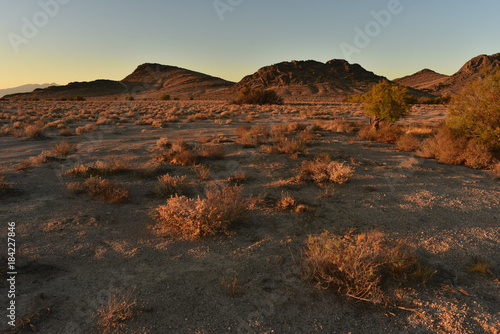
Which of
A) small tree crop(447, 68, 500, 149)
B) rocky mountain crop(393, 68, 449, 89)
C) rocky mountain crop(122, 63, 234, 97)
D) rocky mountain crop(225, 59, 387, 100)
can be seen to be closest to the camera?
small tree crop(447, 68, 500, 149)

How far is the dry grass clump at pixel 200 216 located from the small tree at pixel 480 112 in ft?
31.3

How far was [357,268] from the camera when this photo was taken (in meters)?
3.59

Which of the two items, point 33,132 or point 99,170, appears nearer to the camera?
point 99,170

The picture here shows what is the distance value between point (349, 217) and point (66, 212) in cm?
616

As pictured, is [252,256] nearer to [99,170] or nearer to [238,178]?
[238,178]

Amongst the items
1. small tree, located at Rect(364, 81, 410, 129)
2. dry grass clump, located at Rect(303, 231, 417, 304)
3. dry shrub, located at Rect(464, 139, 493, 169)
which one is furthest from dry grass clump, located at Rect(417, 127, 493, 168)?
dry grass clump, located at Rect(303, 231, 417, 304)

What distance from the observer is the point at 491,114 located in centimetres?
910

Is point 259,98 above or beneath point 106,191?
above

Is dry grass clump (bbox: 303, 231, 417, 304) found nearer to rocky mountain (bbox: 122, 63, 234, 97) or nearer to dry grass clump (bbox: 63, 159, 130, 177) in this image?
dry grass clump (bbox: 63, 159, 130, 177)

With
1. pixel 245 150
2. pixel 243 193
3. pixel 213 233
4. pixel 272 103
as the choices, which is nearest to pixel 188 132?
pixel 245 150

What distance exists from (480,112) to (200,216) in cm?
1081

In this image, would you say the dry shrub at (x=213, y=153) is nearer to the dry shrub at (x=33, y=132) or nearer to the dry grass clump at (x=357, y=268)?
the dry grass clump at (x=357, y=268)

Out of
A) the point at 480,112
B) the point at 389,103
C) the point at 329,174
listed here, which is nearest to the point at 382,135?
the point at 389,103

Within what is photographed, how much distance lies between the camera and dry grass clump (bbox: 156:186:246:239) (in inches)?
191
